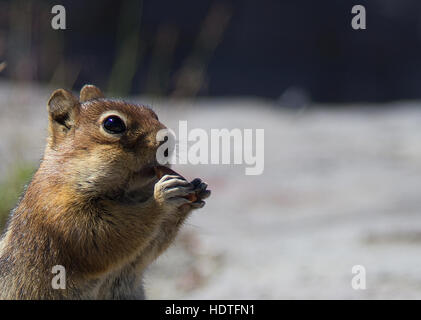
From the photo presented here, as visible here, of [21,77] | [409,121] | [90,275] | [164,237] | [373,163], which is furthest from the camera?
[409,121]

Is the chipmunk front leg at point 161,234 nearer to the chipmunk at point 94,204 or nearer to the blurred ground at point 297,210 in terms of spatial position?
the chipmunk at point 94,204

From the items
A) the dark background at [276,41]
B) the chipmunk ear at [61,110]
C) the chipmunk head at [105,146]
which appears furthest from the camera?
the dark background at [276,41]

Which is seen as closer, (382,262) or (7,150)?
(382,262)

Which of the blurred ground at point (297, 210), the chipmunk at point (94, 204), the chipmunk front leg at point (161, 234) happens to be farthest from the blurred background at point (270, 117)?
the chipmunk at point (94, 204)
